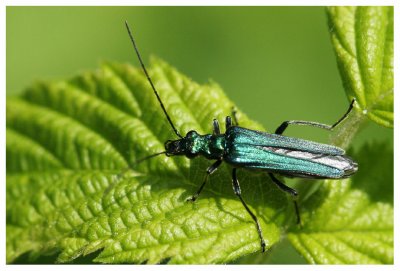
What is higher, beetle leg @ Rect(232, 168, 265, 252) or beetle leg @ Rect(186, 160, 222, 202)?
beetle leg @ Rect(186, 160, 222, 202)

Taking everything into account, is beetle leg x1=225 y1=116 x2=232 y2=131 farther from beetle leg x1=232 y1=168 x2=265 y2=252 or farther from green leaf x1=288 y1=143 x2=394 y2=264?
green leaf x1=288 y1=143 x2=394 y2=264

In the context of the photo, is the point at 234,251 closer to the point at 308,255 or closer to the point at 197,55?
the point at 308,255

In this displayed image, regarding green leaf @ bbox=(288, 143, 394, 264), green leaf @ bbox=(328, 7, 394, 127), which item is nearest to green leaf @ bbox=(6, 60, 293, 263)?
green leaf @ bbox=(288, 143, 394, 264)

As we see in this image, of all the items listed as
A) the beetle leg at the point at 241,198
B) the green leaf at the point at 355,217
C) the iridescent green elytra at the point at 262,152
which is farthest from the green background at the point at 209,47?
the beetle leg at the point at 241,198

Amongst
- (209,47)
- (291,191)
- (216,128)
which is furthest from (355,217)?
(209,47)

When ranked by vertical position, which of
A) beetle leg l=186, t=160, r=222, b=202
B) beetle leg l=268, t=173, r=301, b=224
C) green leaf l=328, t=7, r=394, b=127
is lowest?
beetle leg l=268, t=173, r=301, b=224

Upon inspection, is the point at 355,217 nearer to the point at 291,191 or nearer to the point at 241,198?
the point at 291,191

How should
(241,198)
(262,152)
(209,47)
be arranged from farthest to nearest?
(209,47) < (262,152) < (241,198)

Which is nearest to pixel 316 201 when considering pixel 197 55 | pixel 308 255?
pixel 308 255
